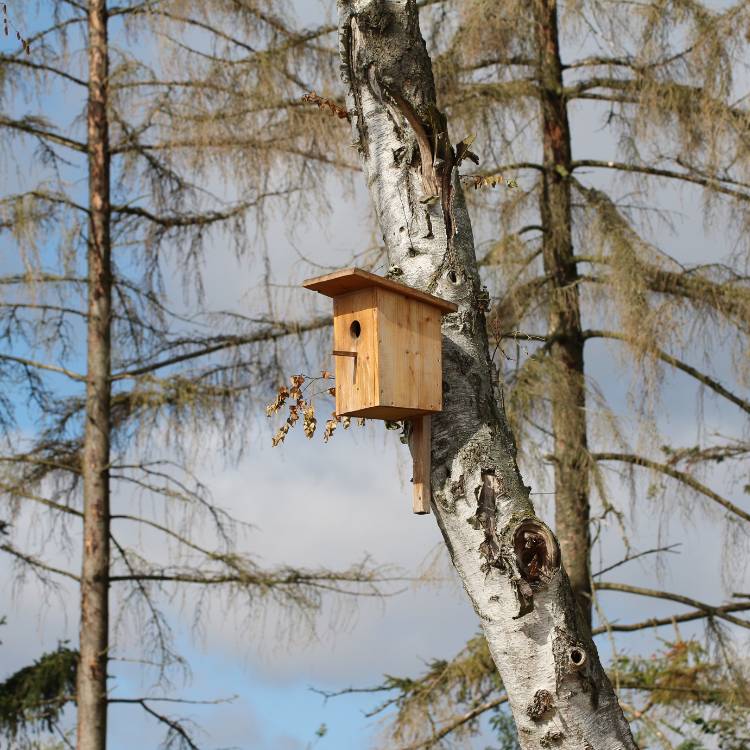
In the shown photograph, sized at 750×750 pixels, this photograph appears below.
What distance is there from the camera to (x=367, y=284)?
10.9 feet

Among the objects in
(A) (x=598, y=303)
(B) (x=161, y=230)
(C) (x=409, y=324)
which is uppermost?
(B) (x=161, y=230)

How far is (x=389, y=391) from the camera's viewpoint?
3.25 meters

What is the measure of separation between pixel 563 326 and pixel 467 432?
3.64 m

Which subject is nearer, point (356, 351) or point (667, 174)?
point (356, 351)

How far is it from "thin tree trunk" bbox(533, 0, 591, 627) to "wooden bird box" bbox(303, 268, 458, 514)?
291 centimetres

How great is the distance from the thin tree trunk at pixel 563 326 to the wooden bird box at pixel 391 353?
9.56ft

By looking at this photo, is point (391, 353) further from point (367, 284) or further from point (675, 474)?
point (675, 474)

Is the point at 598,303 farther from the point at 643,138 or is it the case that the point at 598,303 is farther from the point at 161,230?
the point at 161,230

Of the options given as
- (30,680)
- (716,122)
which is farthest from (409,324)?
(30,680)

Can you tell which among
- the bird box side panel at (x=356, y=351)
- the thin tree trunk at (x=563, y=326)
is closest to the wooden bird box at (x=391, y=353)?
the bird box side panel at (x=356, y=351)

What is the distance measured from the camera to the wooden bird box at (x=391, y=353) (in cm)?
319

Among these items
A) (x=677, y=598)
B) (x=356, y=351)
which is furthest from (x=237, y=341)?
(x=356, y=351)

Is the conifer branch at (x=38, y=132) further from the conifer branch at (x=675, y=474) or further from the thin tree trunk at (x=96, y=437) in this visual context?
the conifer branch at (x=675, y=474)

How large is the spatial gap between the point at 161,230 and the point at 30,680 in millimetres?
3280
